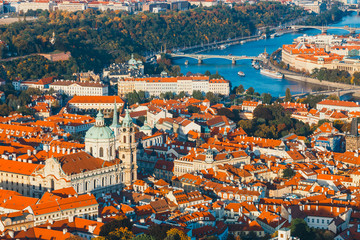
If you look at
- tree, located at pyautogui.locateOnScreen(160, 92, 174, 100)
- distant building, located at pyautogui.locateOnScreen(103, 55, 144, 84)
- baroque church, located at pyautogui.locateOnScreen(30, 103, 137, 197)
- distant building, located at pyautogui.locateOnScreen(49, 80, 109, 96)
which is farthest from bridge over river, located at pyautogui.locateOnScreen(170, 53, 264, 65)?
baroque church, located at pyautogui.locateOnScreen(30, 103, 137, 197)

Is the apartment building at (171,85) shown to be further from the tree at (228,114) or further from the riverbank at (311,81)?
the tree at (228,114)

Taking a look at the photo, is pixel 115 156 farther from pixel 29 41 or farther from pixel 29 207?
pixel 29 41

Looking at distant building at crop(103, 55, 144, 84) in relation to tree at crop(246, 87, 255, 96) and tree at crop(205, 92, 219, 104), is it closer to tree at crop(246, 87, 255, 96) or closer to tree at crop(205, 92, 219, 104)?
tree at crop(205, 92, 219, 104)

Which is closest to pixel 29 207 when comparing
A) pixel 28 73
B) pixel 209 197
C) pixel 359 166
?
pixel 209 197

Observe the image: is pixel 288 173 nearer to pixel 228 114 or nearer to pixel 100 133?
pixel 100 133

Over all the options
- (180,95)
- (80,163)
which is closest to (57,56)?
(180,95)
